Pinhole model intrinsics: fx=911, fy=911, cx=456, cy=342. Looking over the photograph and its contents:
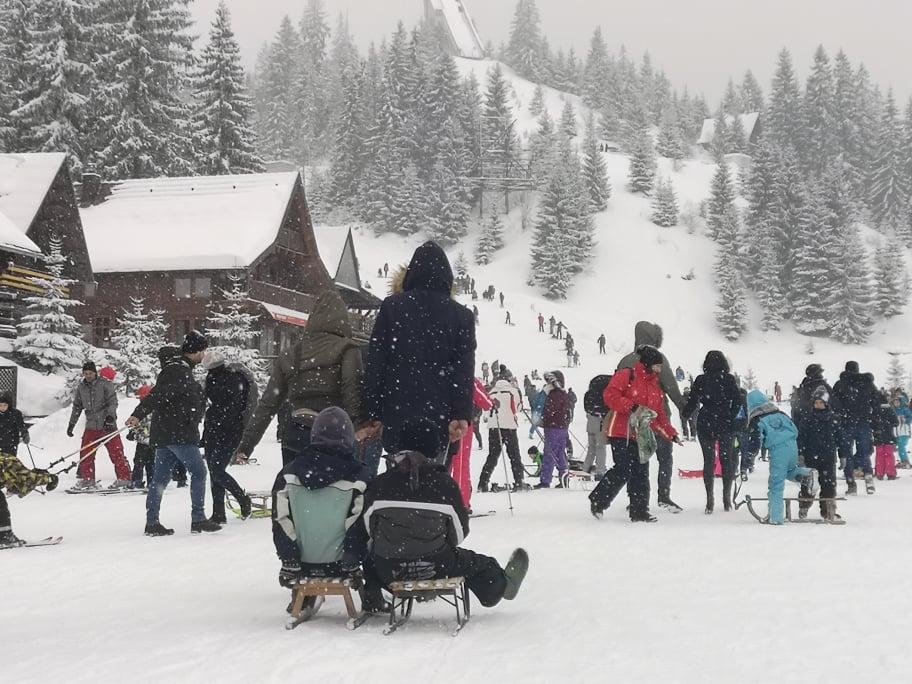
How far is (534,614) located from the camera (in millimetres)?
4914

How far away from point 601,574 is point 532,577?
1.53 feet

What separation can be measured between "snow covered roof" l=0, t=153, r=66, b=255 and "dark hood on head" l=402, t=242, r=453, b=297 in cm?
2269

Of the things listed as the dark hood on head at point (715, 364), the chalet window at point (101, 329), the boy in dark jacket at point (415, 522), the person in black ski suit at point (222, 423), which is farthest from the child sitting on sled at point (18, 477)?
the chalet window at point (101, 329)

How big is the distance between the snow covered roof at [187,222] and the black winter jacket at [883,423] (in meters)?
22.7

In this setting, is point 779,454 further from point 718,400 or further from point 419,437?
point 419,437

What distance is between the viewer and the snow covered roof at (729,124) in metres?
117

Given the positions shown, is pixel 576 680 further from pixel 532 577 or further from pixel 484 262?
pixel 484 262

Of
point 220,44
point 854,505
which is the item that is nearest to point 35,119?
point 220,44

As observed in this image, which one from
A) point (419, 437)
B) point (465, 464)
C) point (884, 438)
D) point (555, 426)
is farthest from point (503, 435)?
point (419, 437)

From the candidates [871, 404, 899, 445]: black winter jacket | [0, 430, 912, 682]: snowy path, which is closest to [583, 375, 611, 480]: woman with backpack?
[0, 430, 912, 682]: snowy path

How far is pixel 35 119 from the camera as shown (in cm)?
4097

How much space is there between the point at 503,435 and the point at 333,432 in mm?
7936

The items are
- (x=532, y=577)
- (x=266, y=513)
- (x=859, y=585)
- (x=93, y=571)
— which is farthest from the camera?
(x=266, y=513)

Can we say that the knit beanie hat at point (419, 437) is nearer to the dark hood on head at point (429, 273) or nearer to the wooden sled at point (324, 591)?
the wooden sled at point (324, 591)
